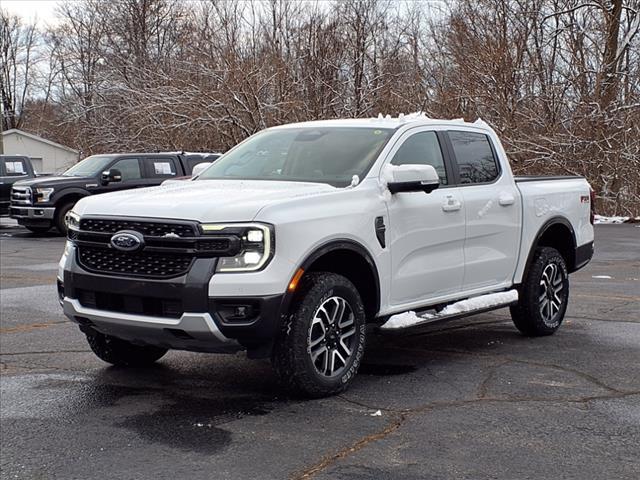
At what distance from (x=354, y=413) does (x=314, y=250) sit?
3.32ft

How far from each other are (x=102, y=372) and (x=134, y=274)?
142 centimetres

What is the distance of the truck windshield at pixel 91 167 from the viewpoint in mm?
19581

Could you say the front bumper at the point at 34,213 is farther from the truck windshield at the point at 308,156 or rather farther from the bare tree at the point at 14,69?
the bare tree at the point at 14,69

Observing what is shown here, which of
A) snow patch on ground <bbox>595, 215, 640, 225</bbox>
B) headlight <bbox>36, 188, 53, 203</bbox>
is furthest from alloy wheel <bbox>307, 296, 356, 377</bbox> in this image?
snow patch on ground <bbox>595, 215, 640, 225</bbox>

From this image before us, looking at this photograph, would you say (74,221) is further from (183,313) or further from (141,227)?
(183,313)

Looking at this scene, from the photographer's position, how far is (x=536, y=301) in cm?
745

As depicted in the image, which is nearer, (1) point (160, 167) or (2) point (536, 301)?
(2) point (536, 301)

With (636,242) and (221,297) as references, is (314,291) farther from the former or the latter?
(636,242)

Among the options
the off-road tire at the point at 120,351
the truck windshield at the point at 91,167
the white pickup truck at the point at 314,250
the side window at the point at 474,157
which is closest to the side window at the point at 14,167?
the truck windshield at the point at 91,167

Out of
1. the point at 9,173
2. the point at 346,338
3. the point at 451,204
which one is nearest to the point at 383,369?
the point at 346,338

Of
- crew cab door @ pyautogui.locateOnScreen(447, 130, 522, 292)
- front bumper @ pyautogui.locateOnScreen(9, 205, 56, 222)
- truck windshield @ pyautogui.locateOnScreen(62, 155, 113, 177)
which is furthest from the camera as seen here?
truck windshield @ pyautogui.locateOnScreen(62, 155, 113, 177)

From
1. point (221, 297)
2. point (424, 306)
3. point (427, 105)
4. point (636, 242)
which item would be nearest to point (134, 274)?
point (221, 297)

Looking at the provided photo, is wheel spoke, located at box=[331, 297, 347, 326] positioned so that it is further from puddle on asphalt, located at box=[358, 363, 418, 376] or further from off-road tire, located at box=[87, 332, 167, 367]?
off-road tire, located at box=[87, 332, 167, 367]

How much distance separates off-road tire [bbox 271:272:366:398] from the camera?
517cm
